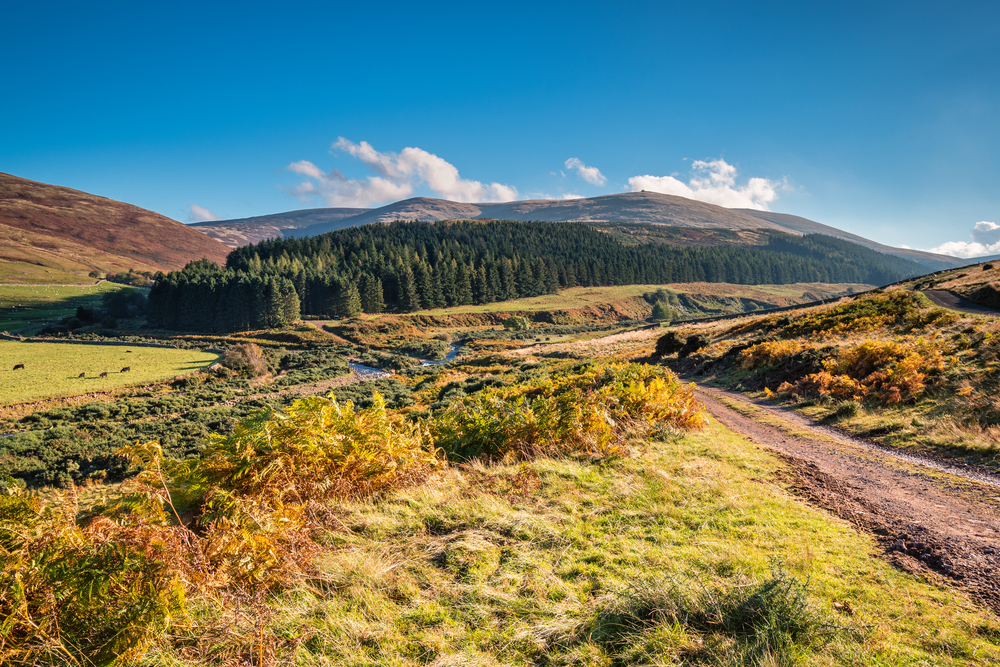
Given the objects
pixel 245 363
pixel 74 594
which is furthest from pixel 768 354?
pixel 245 363

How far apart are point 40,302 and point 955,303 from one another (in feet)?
528

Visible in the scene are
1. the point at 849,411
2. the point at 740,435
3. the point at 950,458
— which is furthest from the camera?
the point at 849,411

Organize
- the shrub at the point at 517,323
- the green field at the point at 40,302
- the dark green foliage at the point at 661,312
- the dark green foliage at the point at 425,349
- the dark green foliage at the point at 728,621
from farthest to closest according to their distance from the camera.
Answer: the dark green foliage at the point at 661,312, the shrub at the point at 517,323, the green field at the point at 40,302, the dark green foliage at the point at 425,349, the dark green foliage at the point at 728,621

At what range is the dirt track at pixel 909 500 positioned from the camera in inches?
166

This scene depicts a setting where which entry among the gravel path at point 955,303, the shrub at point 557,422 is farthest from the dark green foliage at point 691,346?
the shrub at point 557,422

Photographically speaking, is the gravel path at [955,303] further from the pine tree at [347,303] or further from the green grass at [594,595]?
the pine tree at [347,303]

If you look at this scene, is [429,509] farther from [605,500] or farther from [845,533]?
[845,533]

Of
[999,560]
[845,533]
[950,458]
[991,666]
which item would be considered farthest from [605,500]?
[950,458]

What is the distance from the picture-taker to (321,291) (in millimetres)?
95250

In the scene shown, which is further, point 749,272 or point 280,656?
point 749,272

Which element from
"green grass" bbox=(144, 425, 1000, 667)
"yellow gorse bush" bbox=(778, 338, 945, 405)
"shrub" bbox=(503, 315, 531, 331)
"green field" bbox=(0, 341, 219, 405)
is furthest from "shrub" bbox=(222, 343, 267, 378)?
"shrub" bbox=(503, 315, 531, 331)

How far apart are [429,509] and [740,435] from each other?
350 inches

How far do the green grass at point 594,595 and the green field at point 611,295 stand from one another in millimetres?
92617

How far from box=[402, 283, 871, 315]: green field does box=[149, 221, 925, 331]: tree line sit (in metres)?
5.83
